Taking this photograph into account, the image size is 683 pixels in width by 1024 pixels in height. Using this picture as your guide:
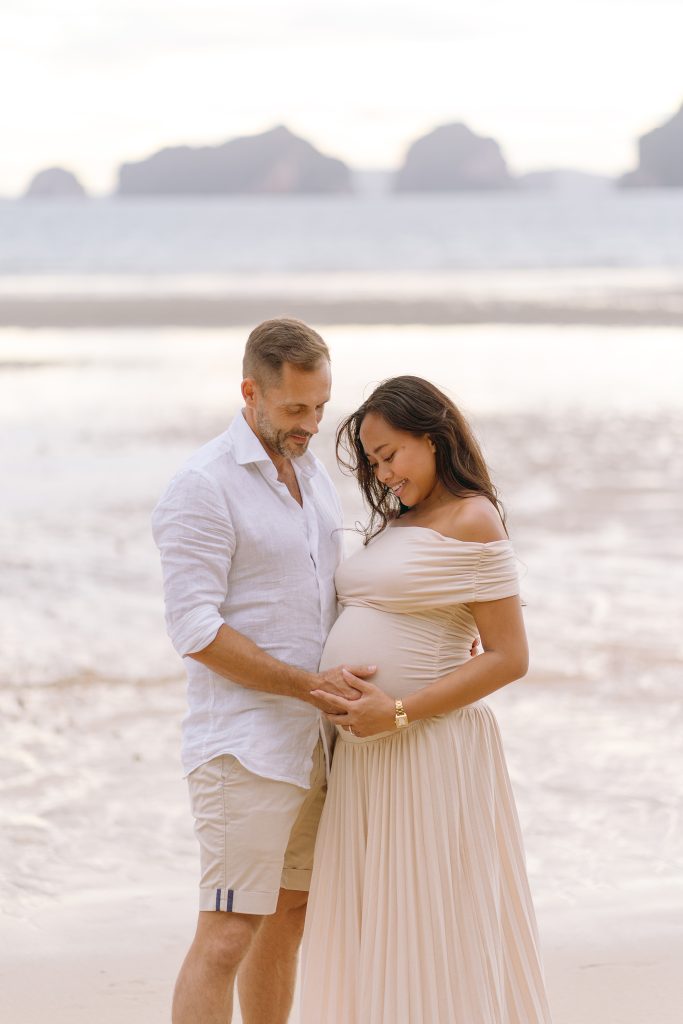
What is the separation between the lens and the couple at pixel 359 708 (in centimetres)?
298

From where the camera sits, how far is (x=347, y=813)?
10.2ft

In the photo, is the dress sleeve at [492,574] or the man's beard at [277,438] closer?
the dress sleeve at [492,574]

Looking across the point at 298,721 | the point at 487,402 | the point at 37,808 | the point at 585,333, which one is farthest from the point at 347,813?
the point at 585,333

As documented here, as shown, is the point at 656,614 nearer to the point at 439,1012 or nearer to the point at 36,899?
the point at 36,899

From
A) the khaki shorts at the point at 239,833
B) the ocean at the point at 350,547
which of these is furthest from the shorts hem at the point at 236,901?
the ocean at the point at 350,547

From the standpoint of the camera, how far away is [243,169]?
161000 mm

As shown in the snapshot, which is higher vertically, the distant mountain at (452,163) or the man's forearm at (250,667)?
the distant mountain at (452,163)

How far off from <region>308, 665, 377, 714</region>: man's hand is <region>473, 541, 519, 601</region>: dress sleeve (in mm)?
302

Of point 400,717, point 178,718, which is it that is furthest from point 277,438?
point 178,718

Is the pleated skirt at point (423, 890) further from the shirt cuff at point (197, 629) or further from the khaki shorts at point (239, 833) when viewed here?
the shirt cuff at point (197, 629)

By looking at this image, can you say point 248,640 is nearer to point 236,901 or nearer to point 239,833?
point 239,833

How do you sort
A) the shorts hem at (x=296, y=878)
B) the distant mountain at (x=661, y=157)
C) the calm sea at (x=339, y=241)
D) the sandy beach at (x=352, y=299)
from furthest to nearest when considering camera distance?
the distant mountain at (x=661, y=157) < the calm sea at (x=339, y=241) < the sandy beach at (x=352, y=299) < the shorts hem at (x=296, y=878)

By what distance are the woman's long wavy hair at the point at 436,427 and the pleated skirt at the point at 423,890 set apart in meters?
0.53

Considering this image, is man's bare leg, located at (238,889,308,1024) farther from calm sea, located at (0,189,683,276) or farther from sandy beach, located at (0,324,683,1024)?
calm sea, located at (0,189,683,276)
